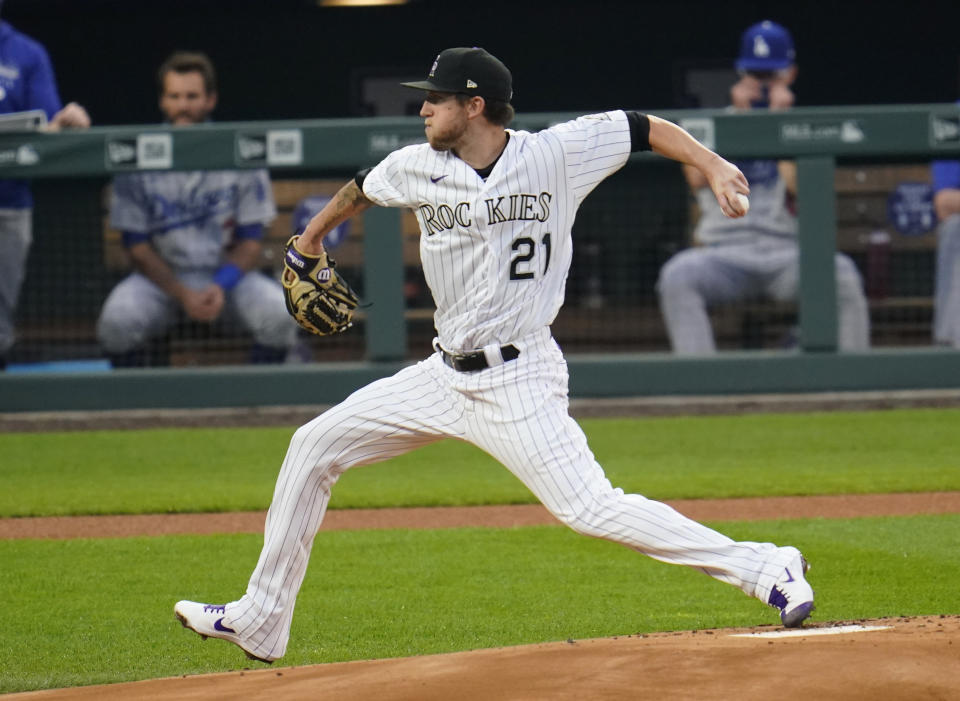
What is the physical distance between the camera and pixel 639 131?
12.4ft

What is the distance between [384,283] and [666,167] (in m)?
1.71

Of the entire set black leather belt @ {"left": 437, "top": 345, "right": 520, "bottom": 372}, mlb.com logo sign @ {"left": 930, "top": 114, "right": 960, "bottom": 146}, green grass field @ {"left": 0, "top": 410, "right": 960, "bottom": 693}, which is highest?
mlb.com logo sign @ {"left": 930, "top": 114, "right": 960, "bottom": 146}

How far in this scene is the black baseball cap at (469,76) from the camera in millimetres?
3664

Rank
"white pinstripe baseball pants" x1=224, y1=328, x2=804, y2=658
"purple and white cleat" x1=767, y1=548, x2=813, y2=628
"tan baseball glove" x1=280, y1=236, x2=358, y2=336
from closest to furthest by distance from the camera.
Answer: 1. "purple and white cleat" x1=767, y1=548, x2=813, y2=628
2. "white pinstripe baseball pants" x1=224, y1=328, x2=804, y2=658
3. "tan baseball glove" x1=280, y1=236, x2=358, y2=336

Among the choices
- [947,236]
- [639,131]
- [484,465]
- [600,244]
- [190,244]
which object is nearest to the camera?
[639,131]

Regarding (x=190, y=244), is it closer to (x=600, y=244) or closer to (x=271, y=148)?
(x=271, y=148)

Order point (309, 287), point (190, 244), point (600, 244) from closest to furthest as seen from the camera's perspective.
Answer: point (309, 287), point (190, 244), point (600, 244)

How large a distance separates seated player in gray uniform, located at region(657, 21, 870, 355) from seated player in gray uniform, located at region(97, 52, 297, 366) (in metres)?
2.18

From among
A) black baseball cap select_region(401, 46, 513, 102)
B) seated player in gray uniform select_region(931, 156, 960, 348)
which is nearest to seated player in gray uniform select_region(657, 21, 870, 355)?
seated player in gray uniform select_region(931, 156, 960, 348)

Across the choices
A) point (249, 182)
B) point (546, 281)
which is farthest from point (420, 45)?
point (546, 281)

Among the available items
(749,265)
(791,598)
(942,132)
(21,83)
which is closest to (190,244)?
(21,83)

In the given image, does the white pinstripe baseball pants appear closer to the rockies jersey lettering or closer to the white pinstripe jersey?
the white pinstripe jersey

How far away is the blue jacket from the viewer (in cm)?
802

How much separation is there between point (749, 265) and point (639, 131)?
4.64 metres
